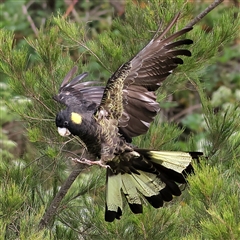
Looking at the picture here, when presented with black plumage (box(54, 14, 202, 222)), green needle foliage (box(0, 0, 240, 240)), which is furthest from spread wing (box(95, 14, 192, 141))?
green needle foliage (box(0, 0, 240, 240))

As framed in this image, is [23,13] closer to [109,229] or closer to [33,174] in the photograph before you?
[33,174]

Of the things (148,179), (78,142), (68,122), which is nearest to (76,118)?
(68,122)

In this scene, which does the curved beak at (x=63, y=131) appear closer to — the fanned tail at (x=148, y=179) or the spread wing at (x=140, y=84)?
the spread wing at (x=140, y=84)

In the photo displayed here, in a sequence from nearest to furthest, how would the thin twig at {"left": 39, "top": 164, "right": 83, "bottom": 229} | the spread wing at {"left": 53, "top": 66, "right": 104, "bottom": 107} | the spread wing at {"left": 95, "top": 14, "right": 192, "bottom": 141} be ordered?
the spread wing at {"left": 95, "top": 14, "right": 192, "bottom": 141}, the thin twig at {"left": 39, "top": 164, "right": 83, "bottom": 229}, the spread wing at {"left": 53, "top": 66, "right": 104, "bottom": 107}

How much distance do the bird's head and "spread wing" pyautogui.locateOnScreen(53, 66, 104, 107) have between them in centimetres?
9

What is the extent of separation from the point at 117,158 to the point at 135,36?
367 mm

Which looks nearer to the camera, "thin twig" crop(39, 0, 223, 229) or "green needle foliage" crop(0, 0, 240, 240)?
"green needle foliage" crop(0, 0, 240, 240)

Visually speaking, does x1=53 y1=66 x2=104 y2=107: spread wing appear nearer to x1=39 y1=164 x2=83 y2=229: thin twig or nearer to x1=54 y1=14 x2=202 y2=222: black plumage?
x1=54 y1=14 x2=202 y2=222: black plumage

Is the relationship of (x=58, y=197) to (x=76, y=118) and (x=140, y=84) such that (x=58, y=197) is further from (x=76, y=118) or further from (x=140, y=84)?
(x=140, y=84)

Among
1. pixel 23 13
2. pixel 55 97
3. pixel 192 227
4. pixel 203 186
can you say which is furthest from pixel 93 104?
pixel 23 13

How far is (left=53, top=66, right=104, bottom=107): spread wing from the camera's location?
5.60 feet

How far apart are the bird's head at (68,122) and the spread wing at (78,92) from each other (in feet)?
0.30

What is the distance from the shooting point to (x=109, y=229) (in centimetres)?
147

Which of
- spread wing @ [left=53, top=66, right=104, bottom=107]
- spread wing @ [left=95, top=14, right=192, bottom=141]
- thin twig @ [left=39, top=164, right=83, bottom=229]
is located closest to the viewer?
spread wing @ [left=95, top=14, right=192, bottom=141]
